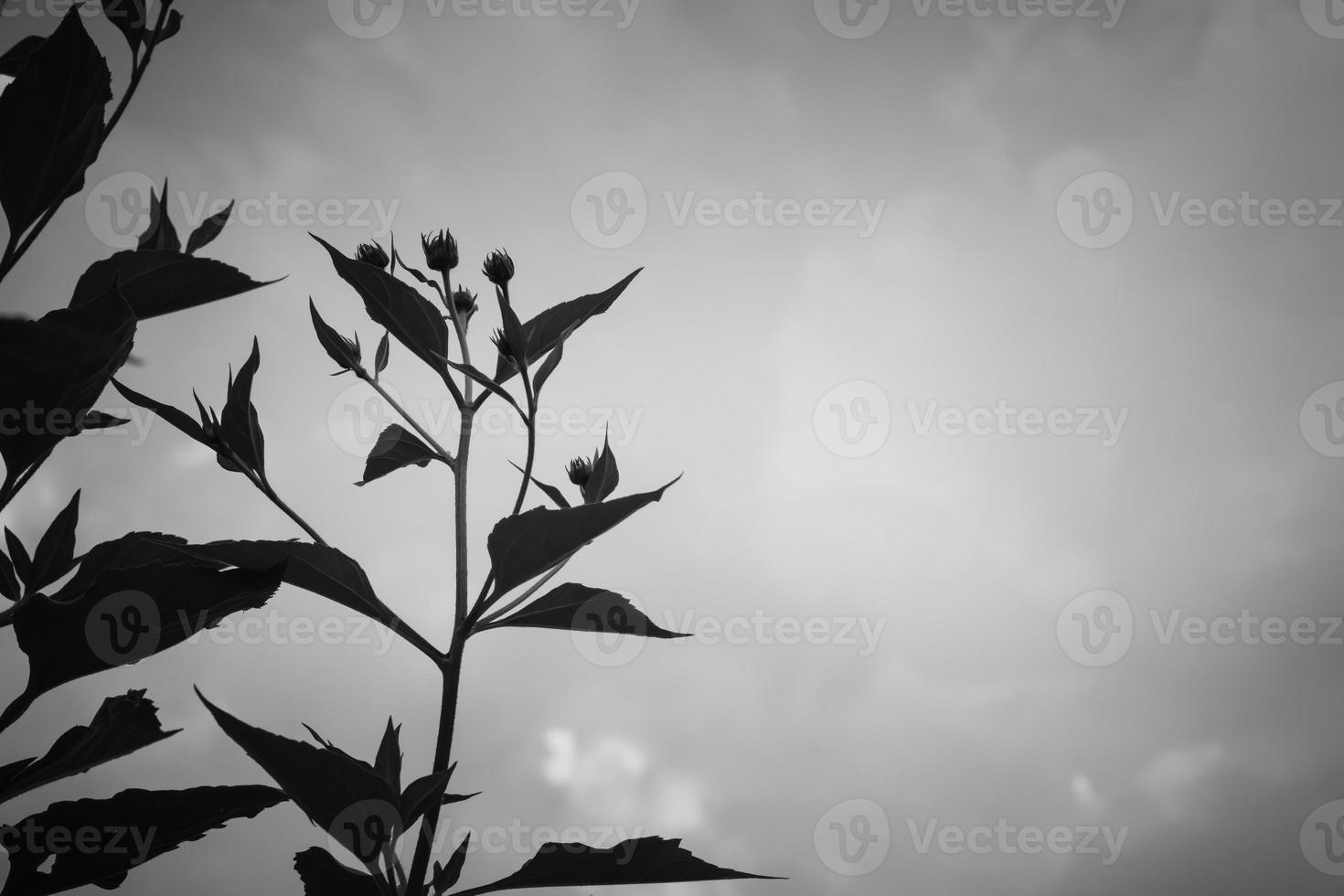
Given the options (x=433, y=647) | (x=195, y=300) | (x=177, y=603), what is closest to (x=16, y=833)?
(x=177, y=603)

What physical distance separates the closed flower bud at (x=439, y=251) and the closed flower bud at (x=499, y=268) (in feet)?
0.23

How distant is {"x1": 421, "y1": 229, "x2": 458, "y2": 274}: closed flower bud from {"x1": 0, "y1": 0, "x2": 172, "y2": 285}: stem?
492mm

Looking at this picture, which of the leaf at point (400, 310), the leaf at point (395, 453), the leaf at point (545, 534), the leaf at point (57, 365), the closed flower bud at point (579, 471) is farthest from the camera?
the closed flower bud at point (579, 471)

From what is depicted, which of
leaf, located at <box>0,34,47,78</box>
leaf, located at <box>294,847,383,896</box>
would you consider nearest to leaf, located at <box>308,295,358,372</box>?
leaf, located at <box>0,34,47,78</box>

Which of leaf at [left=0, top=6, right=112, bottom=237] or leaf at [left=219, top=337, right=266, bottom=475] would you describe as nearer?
leaf at [left=0, top=6, right=112, bottom=237]

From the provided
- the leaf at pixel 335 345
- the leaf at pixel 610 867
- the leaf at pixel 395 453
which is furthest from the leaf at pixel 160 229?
the leaf at pixel 610 867

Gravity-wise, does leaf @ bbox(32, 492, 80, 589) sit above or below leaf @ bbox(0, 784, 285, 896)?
above

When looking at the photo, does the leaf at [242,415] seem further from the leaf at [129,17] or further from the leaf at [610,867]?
the leaf at [610,867]

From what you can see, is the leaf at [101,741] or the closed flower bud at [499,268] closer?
the leaf at [101,741]

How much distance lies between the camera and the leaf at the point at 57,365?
2.42ft

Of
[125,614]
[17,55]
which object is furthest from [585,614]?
[17,55]

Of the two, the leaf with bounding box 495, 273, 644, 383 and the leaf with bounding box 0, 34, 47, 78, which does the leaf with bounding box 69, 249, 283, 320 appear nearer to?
the leaf with bounding box 495, 273, 644, 383

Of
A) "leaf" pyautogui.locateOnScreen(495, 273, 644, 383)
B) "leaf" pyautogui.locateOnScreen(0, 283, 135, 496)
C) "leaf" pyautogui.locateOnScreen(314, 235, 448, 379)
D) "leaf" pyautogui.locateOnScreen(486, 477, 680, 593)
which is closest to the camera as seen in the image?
"leaf" pyautogui.locateOnScreen(0, 283, 135, 496)

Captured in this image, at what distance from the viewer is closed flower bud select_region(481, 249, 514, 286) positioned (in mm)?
1303
